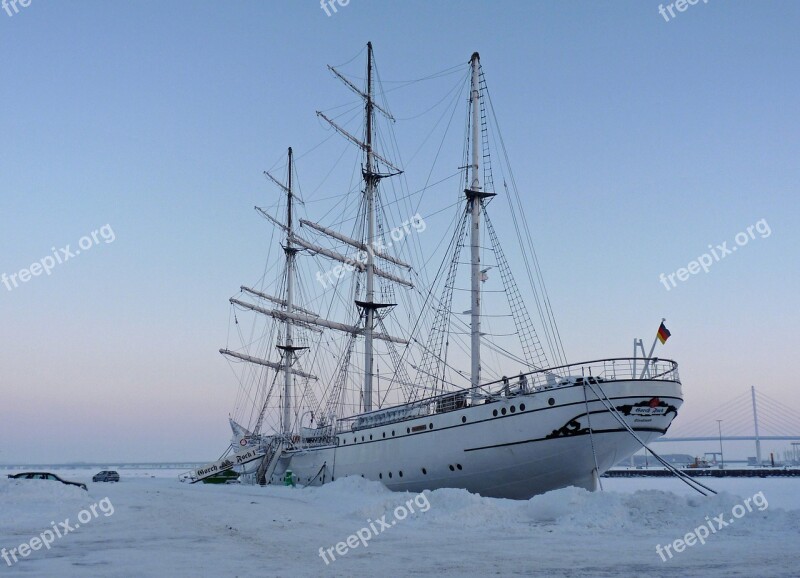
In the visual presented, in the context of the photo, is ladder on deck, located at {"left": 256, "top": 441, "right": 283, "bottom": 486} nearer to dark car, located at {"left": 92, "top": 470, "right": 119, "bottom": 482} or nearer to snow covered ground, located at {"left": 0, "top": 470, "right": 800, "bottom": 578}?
dark car, located at {"left": 92, "top": 470, "right": 119, "bottom": 482}

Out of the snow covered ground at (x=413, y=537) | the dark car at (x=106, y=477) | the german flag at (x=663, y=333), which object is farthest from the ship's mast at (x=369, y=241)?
the dark car at (x=106, y=477)

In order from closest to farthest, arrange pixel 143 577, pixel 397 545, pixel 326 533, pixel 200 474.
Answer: pixel 143 577, pixel 397 545, pixel 326 533, pixel 200 474

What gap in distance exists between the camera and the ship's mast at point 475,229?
1253 inches

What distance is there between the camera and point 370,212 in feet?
159

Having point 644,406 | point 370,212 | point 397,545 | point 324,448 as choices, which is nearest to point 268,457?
point 324,448

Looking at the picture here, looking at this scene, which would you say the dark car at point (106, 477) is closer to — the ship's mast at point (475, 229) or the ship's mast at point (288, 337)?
the ship's mast at point (288, 337)

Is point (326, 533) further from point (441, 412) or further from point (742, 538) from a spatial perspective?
point (441, 412)

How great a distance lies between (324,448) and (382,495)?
11091 millimetres

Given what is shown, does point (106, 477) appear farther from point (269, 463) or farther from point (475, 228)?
point (475, 228)

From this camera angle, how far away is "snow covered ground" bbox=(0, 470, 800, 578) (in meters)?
11.7

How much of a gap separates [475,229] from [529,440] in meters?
12.4

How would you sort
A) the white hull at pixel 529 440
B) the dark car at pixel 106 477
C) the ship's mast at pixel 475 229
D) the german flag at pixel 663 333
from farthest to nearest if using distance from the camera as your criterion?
the dark car at pixel 106 477 < the ship's mast at pixel 475 229 < the german flag at pixel 663 333 < the white hull at pixel 529 440

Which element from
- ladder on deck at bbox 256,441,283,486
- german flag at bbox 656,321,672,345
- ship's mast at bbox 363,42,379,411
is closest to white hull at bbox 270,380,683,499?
german flag at bbox 656,321,672,345

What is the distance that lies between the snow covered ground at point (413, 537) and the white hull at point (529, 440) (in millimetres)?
4573
